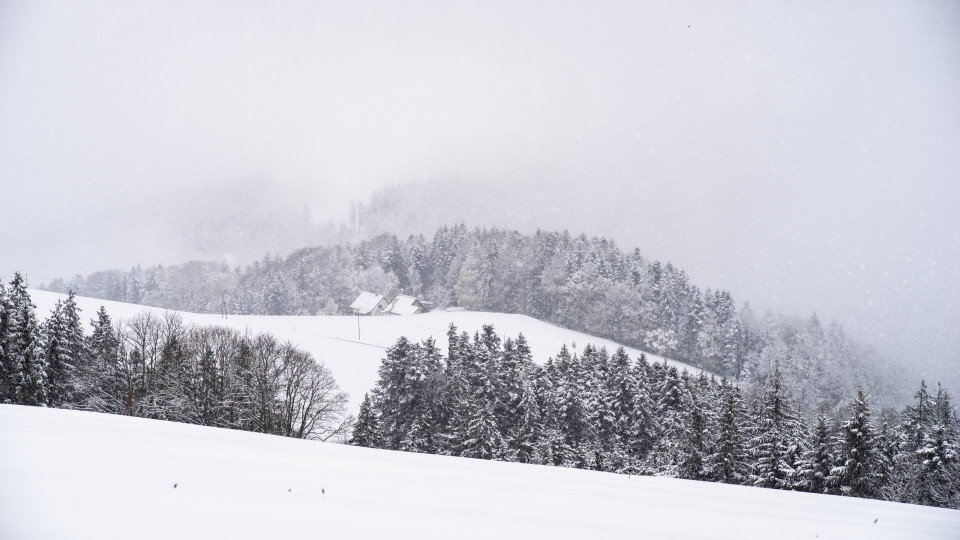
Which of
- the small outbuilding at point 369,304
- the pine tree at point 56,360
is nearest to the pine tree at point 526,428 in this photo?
the pine tree at point 56,360

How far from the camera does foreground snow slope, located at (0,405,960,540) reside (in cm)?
341

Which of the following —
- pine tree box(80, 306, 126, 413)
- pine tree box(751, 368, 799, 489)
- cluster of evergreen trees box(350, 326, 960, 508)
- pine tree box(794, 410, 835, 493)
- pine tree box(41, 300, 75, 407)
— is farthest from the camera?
pine tree box(80, 306, 126, 413)

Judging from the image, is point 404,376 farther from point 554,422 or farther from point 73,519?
point 73,519

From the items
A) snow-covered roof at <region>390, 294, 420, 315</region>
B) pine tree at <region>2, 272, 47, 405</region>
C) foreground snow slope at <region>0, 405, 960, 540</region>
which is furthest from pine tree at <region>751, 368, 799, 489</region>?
snow-covered roof at <region>390, 294, 420, 315</region>

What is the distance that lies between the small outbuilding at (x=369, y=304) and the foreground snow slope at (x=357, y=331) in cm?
2091

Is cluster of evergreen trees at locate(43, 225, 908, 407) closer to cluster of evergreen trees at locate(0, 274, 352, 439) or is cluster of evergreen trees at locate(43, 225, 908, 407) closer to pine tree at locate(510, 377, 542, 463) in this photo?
pine tree at locate(510, 377, 542, 463)

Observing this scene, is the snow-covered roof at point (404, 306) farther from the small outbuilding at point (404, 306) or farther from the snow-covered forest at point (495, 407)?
the snow-covered forest at point (495, 407)

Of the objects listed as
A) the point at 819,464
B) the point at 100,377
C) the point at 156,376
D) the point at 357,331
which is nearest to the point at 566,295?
the point at 357,331

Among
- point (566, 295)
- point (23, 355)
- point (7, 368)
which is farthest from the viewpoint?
point (566, 295)

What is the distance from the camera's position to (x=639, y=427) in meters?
42.9

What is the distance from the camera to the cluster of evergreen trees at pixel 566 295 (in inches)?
3661

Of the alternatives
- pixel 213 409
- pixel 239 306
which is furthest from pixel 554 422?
pixel 239 306

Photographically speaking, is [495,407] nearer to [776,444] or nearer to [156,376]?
[776,444]

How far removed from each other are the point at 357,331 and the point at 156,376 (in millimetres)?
40925
